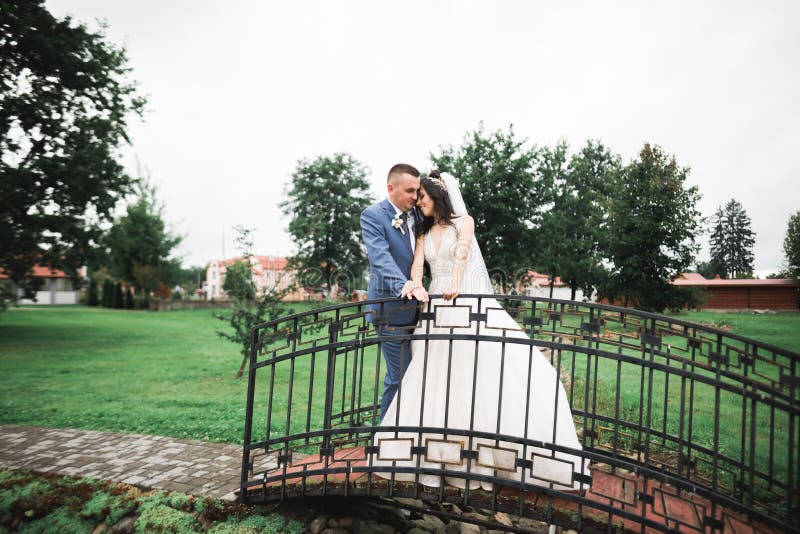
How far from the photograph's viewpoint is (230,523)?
318cm

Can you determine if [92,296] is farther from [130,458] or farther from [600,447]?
[600,447]

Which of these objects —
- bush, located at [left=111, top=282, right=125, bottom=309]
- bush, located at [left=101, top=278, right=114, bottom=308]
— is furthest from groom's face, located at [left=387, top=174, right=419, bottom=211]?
bush, located at [left=101, top=278, right=114, bottom=308]

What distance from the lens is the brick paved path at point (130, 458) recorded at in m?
3.75

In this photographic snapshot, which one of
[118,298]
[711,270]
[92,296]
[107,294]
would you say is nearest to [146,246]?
[118,298]

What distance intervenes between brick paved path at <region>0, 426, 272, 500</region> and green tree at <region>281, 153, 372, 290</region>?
2413 centimetres

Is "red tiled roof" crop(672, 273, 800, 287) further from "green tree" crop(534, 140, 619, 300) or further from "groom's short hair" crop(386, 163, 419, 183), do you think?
"green tree" crop(534, 140, 619, 300)

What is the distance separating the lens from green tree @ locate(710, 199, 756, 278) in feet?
18.3

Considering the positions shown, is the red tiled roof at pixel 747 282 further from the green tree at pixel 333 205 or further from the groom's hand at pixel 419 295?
the green tree at pixel 333 205

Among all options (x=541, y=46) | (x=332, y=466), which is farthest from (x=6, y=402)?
(x=541, y=46)

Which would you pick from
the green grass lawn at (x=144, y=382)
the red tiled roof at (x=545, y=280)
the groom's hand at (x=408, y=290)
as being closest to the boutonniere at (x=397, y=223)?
the groom's hand at (x=408, y=290)

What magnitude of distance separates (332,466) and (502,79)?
37.0ft

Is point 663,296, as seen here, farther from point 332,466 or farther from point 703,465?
point 332,466

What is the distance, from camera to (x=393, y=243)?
356 cm

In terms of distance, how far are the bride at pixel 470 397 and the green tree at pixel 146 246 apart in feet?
108
